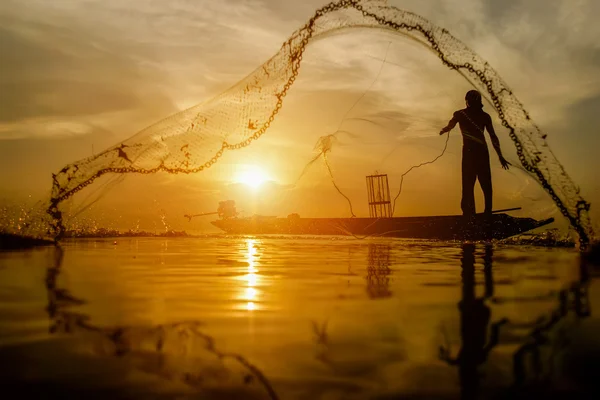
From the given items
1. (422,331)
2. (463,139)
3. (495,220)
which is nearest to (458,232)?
(495,220)

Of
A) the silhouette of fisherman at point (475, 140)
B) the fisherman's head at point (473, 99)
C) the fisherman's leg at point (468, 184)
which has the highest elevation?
the fisherman's head at point (473, 99)

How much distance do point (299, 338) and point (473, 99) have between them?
24494 millimetres

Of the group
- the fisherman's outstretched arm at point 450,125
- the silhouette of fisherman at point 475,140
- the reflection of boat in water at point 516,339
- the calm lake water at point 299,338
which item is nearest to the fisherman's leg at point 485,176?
the silhouette of fisherman at point 475,140

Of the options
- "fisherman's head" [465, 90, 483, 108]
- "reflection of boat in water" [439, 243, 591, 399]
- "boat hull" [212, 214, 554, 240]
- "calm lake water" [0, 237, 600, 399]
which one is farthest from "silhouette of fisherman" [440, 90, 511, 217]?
"reflection of boat in water" [439, 243, 591, 399]

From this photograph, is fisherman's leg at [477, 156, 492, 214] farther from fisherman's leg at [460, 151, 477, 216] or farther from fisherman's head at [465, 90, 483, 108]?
fisherman's head at [465, 90, 483, 108]

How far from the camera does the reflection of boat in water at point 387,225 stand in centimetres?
3116

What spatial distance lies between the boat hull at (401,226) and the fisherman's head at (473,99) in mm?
6515

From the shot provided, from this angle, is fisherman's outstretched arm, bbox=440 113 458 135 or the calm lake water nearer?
the calm lake water

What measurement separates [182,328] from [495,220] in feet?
91.6

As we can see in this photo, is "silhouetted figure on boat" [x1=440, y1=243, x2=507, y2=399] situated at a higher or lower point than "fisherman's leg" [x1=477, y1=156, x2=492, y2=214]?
lower

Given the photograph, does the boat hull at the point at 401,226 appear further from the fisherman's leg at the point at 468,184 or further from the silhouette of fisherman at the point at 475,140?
the silhouette of fisherman at the point at 475,140

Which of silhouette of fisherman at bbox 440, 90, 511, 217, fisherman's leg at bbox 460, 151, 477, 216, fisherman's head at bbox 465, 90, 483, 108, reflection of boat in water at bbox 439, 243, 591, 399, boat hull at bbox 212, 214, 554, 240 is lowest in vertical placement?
reflection of boat in water at bbox 439, 243, 591, 399

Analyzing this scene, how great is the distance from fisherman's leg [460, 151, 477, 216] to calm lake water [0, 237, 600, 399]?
17476mm

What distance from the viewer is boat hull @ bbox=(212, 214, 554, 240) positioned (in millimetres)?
31062
